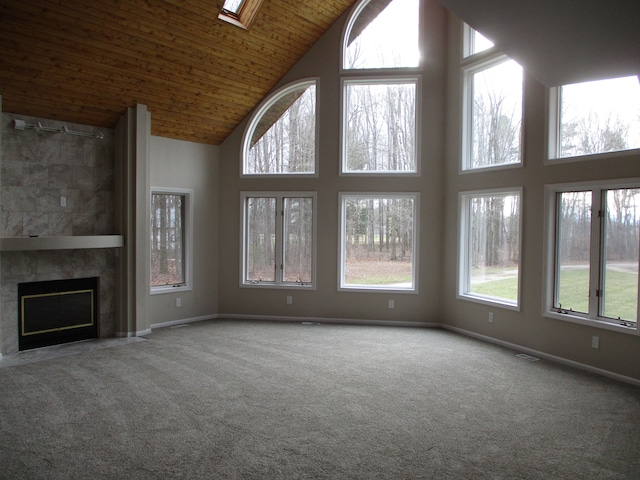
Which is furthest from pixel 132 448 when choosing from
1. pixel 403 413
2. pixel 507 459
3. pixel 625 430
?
pixel 625 430

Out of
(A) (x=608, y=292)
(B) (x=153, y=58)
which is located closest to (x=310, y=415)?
(A) (x=608, y=292)

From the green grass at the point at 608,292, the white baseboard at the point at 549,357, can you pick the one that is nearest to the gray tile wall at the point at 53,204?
the white baseboard at the point at 549,357

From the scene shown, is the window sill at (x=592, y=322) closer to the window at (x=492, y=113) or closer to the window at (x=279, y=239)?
the window at (x=492, y=113)

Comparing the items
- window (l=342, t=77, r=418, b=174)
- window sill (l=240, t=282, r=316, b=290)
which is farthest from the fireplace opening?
window (l=342, t=77, r=418, b=174)

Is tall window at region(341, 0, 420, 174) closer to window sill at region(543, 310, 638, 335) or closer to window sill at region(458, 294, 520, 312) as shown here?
window sill at region(458, 294, 520, 312)

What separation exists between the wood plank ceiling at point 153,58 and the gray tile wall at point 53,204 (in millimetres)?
334

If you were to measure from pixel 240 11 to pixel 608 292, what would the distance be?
5571 millimetres

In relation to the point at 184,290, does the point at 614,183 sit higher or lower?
higher

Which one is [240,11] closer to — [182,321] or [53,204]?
[53,204]

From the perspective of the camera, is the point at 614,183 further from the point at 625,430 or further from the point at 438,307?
the point at 438,307

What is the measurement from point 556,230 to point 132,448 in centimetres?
491

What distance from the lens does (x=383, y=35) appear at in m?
7.35

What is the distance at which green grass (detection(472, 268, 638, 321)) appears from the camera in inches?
189

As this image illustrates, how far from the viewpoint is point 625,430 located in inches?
144
